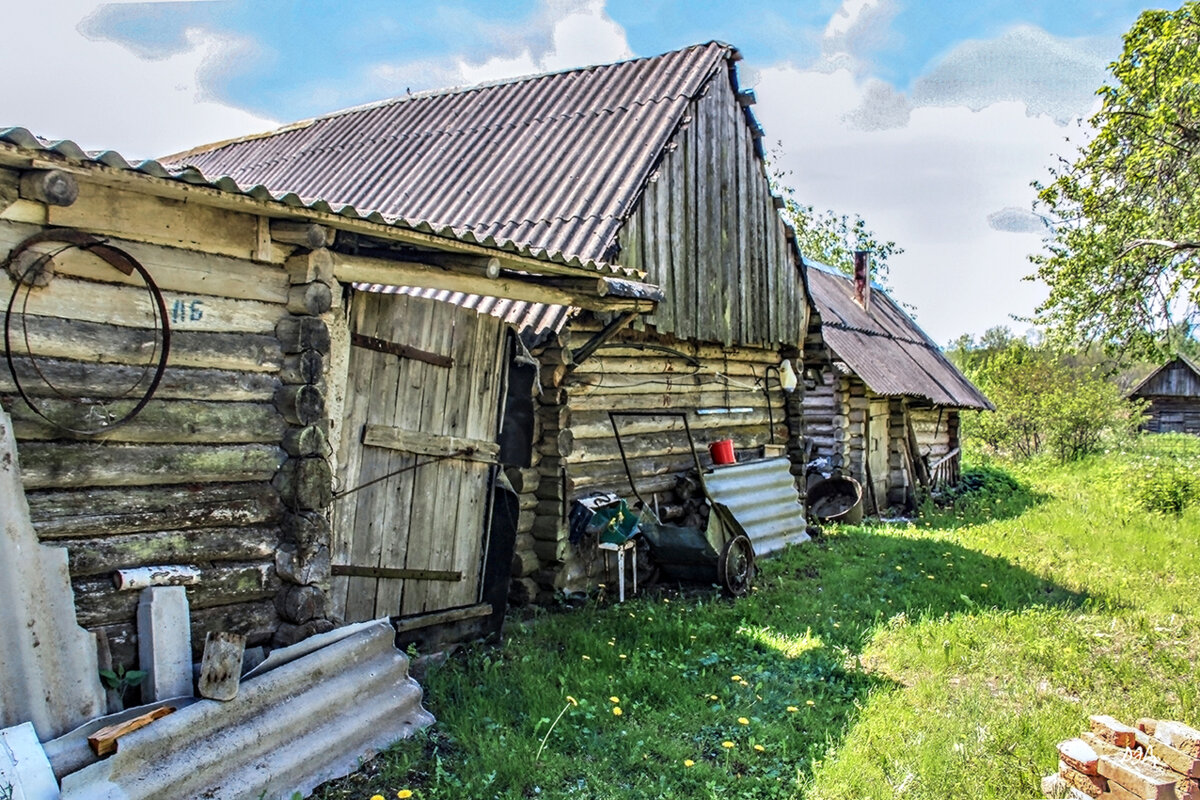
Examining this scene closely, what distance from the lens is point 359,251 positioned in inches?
199

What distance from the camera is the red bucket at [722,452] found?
10.2 metres

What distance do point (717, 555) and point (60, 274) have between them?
20.0 ft

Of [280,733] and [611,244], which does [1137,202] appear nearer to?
[611,244]

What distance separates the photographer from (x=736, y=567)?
842 centimetres

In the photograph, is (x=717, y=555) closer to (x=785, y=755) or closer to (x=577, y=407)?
(x=577, y=407)

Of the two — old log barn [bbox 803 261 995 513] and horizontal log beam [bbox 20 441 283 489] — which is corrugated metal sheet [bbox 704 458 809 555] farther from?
horizontal log beam [bbox 20 441 283 489]

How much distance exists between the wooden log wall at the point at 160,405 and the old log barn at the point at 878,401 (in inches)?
382

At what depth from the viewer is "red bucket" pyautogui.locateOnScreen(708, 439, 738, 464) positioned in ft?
33.3

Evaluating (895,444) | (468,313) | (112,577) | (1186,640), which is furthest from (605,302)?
(895,444)

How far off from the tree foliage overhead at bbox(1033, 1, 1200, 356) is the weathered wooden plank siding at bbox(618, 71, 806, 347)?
19.9 ft

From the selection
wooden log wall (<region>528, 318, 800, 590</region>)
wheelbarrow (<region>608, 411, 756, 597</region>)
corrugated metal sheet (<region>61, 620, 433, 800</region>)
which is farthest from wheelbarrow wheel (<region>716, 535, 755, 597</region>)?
corrugated metal sheet (<region>61, 620, 433, 800</region>)

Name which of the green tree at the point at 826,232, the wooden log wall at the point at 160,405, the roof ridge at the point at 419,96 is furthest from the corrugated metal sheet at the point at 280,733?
the green tree at the point at 826,232

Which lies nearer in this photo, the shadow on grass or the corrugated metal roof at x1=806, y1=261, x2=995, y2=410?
the shadow on grass

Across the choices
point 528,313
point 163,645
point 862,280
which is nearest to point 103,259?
point 163,645
